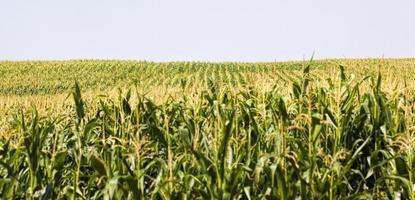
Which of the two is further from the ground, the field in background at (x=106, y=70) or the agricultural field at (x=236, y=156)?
the agricultural field at (x=236, y=156)

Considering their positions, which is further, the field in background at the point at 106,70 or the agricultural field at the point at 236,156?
the field in background at the point at 106,70

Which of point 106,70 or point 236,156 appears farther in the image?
point 106,70

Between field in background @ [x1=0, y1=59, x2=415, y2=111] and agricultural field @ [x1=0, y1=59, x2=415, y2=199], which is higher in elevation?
agricultural field @ [x1=0, y1=59, x2=415, y2=199]

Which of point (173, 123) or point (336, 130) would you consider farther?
point (173, 123)

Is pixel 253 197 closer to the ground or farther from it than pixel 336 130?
closer to the ground

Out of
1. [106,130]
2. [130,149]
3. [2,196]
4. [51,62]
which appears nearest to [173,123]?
[106,130]

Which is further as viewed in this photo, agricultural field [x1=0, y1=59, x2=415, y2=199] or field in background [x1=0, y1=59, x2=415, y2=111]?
field in background [x1=0, y1=59, x2=415, y2=111]

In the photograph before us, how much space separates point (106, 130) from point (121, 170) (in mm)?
1528

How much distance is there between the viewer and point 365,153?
232 inches

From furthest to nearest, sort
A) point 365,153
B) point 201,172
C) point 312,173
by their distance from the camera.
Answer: point 365,153 < point 201,172 < point 312,173

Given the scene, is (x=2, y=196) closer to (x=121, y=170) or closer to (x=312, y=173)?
(x=121, y=170)

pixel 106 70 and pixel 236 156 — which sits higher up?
pixel 236 156

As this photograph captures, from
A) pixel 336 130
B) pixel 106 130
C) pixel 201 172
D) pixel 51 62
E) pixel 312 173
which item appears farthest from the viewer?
pixel 51 62

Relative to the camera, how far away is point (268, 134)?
5328 mm
